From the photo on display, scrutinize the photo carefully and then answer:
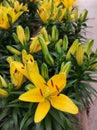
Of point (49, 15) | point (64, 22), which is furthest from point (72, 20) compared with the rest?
point (49, 15)

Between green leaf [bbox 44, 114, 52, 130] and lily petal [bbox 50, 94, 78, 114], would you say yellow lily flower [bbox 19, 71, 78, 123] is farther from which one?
green leaf [bbox 44, 114, 52, 130]

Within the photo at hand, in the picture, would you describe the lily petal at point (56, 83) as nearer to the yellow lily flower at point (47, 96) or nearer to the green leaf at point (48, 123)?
the yellow lily flower at point (47, 96)

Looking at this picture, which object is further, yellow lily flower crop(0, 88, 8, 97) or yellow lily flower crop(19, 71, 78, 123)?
yellow lily flower crop(0, 88, 8, 97)

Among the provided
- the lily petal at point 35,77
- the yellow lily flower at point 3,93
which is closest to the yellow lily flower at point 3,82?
the yellow lily flower at point 3,93

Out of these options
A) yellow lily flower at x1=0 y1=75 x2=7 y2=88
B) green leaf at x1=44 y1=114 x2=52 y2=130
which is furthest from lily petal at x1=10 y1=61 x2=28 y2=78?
green leaf at x1=44 y1=114 x2=52 y2=130

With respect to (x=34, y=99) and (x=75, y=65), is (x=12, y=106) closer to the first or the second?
(x=34, y=99)

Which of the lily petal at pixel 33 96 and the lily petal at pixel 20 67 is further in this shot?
the lily petal at pixel 20 67

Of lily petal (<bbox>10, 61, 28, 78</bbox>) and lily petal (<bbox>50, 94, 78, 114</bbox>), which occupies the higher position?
lily petal (<bbox>10, 61, 28, 78</bbox>)

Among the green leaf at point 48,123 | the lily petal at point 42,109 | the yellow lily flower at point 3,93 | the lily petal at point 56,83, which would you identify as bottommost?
the green leaf at point 48,123
